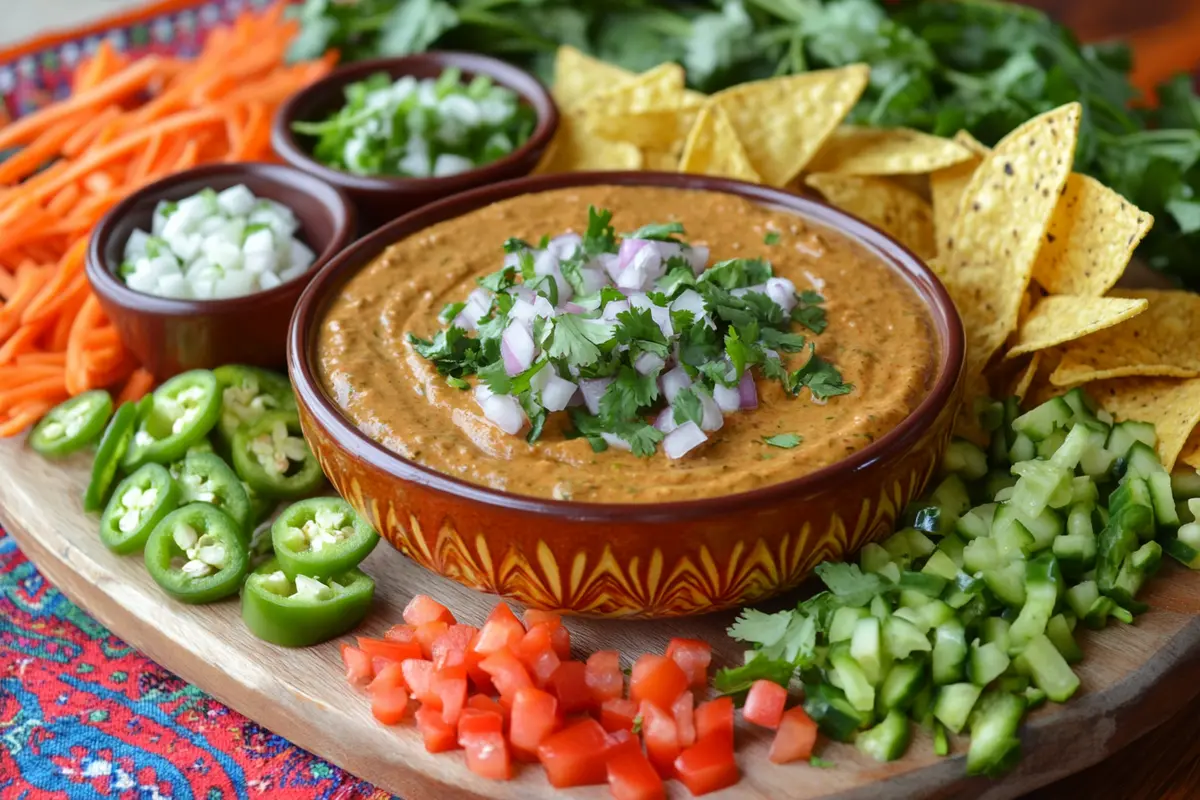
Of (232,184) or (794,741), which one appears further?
(232,184)

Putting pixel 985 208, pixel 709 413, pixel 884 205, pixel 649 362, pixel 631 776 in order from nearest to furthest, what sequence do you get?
pixel 631 776 < pixel 709 413 < pixel 649 362 < pixel 985 208 < pixel 884 205

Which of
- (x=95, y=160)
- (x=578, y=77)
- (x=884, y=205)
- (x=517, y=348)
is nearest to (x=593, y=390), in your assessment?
(x=517, y=348)

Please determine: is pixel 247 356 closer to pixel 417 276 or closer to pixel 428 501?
pixel 417 276

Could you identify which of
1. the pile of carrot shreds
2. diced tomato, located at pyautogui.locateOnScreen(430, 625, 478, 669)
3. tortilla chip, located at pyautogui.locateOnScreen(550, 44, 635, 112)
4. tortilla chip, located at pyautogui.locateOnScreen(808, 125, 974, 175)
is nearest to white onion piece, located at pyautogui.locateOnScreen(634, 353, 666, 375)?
diced tomato, located at pyautogui.locateOnScreen(430, 625, 478, 669)

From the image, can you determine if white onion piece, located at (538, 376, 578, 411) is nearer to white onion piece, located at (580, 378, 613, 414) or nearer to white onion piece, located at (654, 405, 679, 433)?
white onion piece, located at (580, 378, 613, 414)

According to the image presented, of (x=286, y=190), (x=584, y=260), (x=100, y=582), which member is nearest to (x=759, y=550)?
(x=584, y=260)

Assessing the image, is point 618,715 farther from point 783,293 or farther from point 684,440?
point 783,293

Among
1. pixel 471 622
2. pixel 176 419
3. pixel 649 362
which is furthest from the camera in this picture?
pixel 176 419
